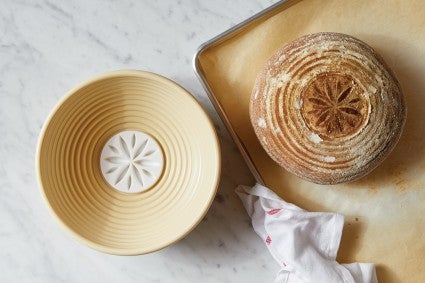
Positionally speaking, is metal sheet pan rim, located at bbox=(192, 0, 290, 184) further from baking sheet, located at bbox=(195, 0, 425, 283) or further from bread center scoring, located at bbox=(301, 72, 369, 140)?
bread center scoring, located at bbox=(301, 72, 369, 140)

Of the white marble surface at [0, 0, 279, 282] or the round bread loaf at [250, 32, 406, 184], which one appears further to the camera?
the white marble surface at [0, 0, 279, 282]

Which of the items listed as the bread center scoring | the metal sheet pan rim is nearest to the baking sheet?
the metal sheet pan rim

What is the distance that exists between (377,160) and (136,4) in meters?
0.41

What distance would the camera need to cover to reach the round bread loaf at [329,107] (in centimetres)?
82

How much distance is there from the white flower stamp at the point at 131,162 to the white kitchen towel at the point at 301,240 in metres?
0.14

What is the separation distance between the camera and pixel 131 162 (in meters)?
0.91

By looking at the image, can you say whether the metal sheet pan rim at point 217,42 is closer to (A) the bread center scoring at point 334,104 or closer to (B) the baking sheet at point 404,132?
(B) the baking sheet at point 404,132

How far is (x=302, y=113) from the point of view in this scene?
83 centimetres

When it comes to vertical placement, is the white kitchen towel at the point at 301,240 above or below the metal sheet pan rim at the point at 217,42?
below

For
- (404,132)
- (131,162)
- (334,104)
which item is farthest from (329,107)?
(131,162)

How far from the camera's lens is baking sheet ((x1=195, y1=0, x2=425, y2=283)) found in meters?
0.91

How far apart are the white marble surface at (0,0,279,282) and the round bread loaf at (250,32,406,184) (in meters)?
0.12

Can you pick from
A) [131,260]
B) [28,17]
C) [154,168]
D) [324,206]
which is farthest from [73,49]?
[324,206]

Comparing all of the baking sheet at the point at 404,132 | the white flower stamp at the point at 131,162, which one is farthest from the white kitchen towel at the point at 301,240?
the white flower stamp at the point at 131,162
